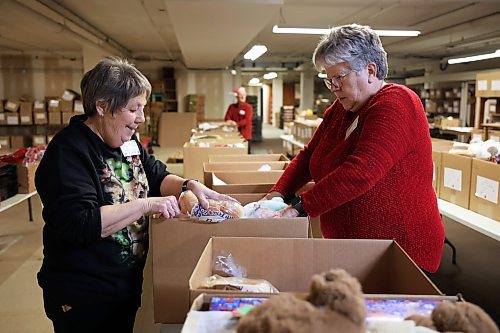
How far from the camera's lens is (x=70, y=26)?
762cm

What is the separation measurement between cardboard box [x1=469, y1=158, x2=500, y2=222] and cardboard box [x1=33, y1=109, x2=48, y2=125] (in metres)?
10.1

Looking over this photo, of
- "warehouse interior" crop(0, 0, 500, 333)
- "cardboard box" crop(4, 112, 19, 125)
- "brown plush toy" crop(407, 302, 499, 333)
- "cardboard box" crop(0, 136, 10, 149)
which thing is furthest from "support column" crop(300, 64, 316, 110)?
"brown plush toy" crop(407, 302, 499, 333)

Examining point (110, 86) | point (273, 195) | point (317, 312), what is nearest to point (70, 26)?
point (273, 195)

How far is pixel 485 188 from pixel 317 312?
8.36 ft

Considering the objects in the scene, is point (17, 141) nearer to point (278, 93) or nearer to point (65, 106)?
point (65, 106)

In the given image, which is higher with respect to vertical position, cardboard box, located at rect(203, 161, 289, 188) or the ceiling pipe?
the ceiling pipe

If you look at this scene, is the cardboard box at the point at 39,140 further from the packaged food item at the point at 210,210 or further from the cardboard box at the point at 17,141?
the packaged food item at the point at 210,210

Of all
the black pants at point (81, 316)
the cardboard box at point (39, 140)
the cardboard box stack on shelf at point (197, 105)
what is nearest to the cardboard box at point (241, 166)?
the black pants at point (81, 316)

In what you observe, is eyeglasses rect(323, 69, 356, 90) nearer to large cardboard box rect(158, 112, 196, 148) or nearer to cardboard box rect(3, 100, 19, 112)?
cardboard box rect(3, 100, 19, 112)

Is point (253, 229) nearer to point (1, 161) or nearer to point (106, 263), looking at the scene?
point (106, 263)

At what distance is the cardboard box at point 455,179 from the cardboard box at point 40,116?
9814mm

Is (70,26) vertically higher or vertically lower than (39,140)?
higher

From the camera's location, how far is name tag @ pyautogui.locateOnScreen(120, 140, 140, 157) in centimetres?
161

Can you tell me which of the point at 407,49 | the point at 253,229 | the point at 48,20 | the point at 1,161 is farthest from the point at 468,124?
the point at 253,229
